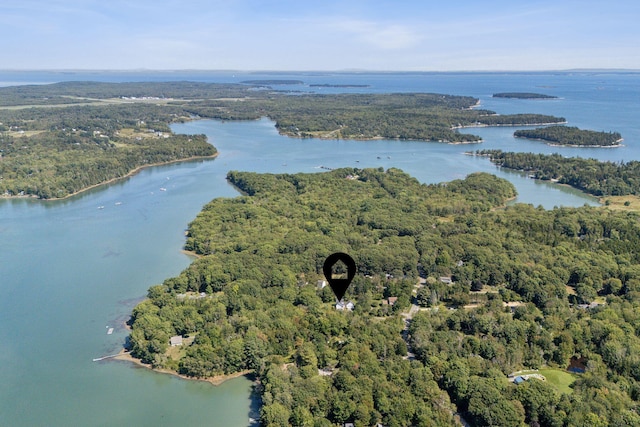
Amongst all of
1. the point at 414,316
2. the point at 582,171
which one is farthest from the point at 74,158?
the point at 582,171

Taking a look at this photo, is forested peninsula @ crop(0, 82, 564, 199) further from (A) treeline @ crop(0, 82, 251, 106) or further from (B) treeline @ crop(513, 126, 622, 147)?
(B) treeline @ crop(513, 126, 622, 147)

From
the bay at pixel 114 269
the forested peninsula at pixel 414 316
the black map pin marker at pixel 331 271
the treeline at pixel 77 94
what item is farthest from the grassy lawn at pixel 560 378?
the treeline at pixel 77 94

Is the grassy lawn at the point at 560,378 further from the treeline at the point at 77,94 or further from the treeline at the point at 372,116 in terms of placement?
the treeline at the point at 77,94

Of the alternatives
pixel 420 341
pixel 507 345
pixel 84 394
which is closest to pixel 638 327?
pixel 507 345

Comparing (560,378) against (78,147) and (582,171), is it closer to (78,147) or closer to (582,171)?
(582,171)

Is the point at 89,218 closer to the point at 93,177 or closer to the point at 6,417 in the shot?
the point at 93,177
